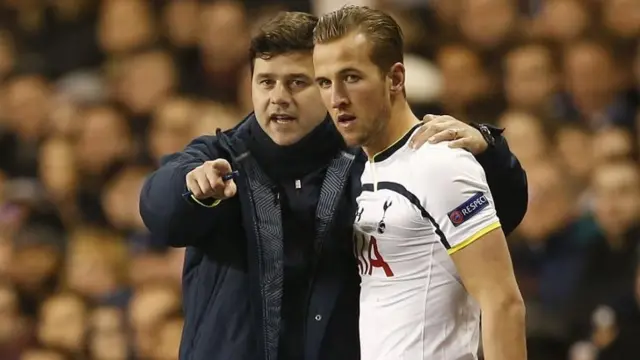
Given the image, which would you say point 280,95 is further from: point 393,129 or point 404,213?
point 404,213

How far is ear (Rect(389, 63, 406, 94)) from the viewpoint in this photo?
3.07 m

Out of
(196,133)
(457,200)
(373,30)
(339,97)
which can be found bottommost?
(196,133)

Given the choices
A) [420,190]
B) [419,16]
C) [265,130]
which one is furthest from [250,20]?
[420,190]

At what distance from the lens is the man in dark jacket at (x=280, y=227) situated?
3.31m

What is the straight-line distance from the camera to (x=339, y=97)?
3.04 m

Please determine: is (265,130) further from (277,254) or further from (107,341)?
(107,341)

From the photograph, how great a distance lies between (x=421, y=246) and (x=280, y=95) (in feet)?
1.76

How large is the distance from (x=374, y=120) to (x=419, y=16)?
3.86 metres

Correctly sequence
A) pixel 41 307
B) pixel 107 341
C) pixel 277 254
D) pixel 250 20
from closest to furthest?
1. pixel 277 254
2. pixel 107 341
3. pixel 41 307
4. pixel 250 20

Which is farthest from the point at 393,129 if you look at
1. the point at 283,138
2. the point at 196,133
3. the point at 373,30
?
the point at 196,133

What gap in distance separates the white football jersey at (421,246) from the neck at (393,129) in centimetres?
2

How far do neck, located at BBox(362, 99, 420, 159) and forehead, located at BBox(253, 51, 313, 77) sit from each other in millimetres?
291

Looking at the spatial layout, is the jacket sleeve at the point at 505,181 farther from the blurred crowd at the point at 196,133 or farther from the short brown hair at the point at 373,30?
the blurred crowd at the point at 196,133

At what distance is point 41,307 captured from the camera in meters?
6.52
